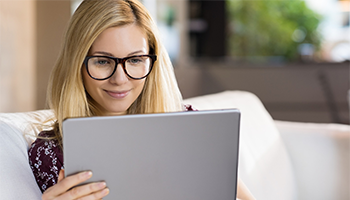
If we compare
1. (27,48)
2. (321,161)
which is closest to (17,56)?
(27,48)

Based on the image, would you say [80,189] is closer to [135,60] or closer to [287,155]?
[135,60]

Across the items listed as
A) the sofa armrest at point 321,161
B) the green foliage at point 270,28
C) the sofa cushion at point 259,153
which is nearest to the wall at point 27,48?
the green foliage at point 270,28

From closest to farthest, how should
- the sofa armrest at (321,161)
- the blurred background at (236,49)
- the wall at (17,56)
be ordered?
the sofa armrest at (321,161), the wall at (17,56), the blurred background at (236,49)

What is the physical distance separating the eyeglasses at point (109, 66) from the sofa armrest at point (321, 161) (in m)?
1.09

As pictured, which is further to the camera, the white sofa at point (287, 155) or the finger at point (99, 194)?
the white sofa at point (287, 155)

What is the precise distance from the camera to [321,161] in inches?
67.8

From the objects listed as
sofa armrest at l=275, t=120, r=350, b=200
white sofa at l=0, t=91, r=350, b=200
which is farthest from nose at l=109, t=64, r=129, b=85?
sofa armrest at l=275, t=120, r=350, b=200

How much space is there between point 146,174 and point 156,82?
445mm

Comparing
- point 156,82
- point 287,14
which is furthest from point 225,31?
point 156,82

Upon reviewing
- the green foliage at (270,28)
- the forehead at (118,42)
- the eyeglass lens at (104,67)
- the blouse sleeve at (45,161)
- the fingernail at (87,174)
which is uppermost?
the green foliage at (270,28)

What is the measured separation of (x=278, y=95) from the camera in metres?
4.48

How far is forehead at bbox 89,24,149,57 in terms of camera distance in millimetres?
916

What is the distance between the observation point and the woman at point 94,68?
913 millimetres

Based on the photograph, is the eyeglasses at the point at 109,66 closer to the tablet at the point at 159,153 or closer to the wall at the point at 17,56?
the tablet at the point at 159,153
